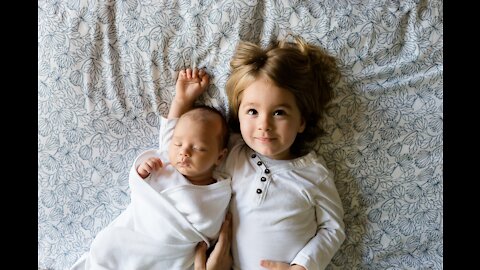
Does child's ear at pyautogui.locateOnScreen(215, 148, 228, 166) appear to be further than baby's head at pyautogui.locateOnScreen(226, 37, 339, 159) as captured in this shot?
Yes

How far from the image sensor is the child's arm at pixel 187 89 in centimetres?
135

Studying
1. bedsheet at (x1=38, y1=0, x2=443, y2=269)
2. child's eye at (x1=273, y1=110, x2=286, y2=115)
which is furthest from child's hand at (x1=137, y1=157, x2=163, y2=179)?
child's eye at (x1=273, y1=110, x2=286, y2=115)

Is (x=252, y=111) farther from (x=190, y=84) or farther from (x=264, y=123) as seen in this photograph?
(x=190, y=84)

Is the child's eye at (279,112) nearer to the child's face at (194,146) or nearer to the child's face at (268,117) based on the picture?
the child's face at (268,117)

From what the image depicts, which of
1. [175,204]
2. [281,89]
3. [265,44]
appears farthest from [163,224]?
[265,44]

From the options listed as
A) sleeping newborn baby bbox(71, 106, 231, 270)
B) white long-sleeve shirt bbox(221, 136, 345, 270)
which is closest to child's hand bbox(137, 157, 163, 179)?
sleeping newborn baby bbox(71, 106, 231, 270)

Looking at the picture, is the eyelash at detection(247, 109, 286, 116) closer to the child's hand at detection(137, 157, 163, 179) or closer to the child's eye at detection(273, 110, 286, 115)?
the child's eye at detection(273, 110, 286, 115)

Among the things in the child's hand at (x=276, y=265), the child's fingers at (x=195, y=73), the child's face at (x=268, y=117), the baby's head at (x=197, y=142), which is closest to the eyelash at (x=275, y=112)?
the child's face at (x=268, y=117)

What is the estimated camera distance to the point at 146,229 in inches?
51.2

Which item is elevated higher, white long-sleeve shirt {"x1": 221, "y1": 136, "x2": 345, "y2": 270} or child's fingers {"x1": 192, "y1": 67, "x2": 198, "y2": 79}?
child's fingers {"x1": 192, "y1": 67, "x2": 198, "y2": 79}

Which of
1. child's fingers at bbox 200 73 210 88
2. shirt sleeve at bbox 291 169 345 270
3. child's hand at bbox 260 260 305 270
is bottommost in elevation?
child's hand at bbox 260 260 305 270

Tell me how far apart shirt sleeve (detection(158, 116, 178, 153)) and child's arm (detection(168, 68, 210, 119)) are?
2cm

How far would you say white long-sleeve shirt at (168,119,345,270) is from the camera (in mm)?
1298
